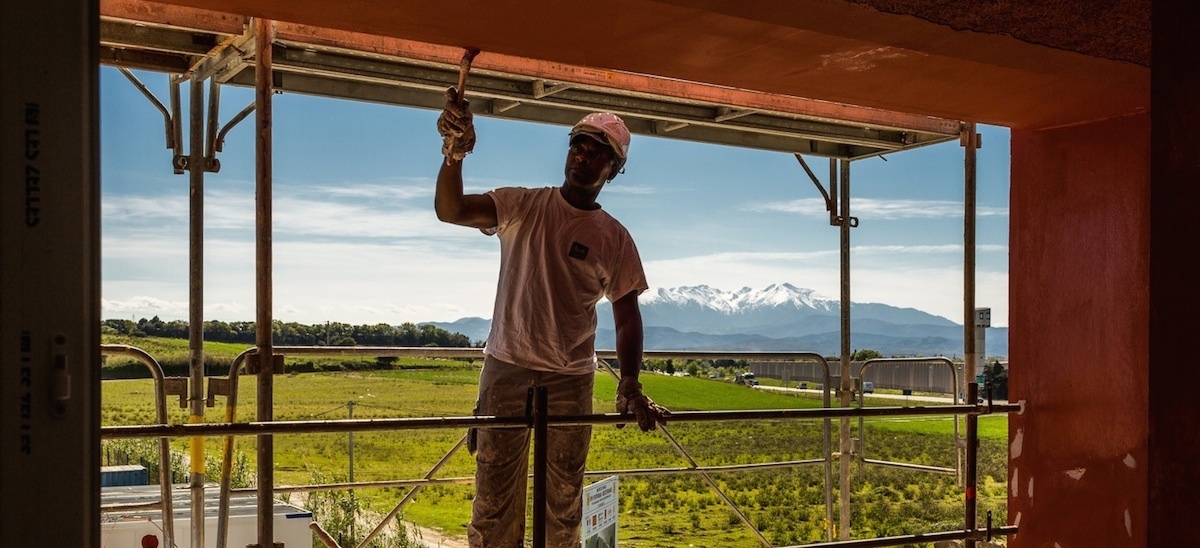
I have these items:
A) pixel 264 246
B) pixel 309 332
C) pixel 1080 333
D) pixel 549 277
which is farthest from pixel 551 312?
pixel 309 332

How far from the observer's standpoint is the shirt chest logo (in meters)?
3.40

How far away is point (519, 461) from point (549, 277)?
0.59 meters

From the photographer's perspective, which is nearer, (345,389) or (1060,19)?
(1060,19)

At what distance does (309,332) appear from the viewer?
1212 inches

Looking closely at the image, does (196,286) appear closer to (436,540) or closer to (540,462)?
(540,462)

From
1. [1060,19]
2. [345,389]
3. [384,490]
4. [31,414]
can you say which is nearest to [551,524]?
[31,414]

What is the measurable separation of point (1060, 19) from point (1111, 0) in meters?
0.16

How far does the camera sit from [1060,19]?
3.16 m

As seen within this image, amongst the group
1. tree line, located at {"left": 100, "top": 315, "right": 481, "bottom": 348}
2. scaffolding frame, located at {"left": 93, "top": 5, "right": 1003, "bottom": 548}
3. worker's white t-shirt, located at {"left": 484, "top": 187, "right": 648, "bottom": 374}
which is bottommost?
tree line, located at {"left": 100, "top": 315, "right": 481, "bottom": 348}

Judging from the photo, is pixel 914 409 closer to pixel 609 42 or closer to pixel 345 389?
pixel 609 42

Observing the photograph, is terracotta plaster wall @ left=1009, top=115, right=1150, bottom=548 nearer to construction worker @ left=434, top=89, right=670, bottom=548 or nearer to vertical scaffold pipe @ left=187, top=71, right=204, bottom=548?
construction worker @ left=434, top=89, right=670, bottom=548

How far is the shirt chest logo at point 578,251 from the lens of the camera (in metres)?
3.40

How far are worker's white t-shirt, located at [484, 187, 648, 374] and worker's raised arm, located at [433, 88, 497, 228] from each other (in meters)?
0.16

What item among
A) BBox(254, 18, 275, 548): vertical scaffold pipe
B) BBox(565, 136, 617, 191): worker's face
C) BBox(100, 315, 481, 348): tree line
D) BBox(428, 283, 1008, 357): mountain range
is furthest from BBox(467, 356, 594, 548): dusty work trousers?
BBox(428, 283, 1008, 357): mountain range
